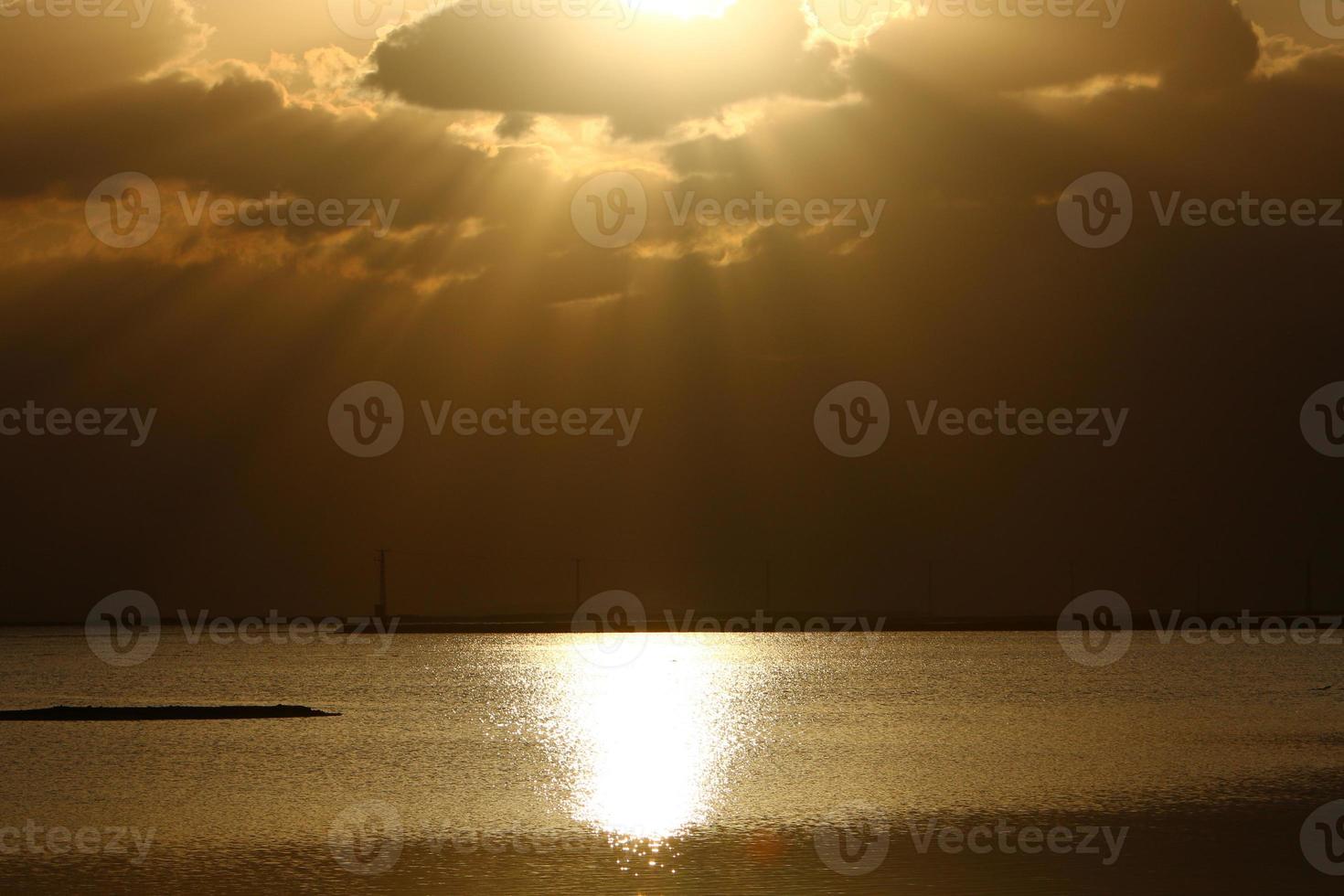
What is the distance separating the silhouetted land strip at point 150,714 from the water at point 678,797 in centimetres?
327

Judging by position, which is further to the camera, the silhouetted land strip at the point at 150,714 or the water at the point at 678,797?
the silhouetted land strip at the point at 150,714

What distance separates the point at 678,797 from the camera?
57.6 m

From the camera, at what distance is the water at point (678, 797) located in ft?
133

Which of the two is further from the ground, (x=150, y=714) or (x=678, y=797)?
(x=150, y=714)

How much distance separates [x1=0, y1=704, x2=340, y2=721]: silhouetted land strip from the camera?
332 ft

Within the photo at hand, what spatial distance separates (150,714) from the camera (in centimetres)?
10331

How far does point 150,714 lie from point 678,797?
5879 cm

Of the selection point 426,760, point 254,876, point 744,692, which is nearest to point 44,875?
point 254,876

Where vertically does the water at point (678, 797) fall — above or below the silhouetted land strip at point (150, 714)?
below

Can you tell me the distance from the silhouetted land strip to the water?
129 inches

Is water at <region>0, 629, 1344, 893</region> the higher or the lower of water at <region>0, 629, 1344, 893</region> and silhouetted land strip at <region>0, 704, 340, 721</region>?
the lower

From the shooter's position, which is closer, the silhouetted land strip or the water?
the water

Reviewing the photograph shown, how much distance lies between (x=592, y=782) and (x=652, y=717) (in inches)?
2004

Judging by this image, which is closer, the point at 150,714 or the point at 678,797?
the point at 678,797
